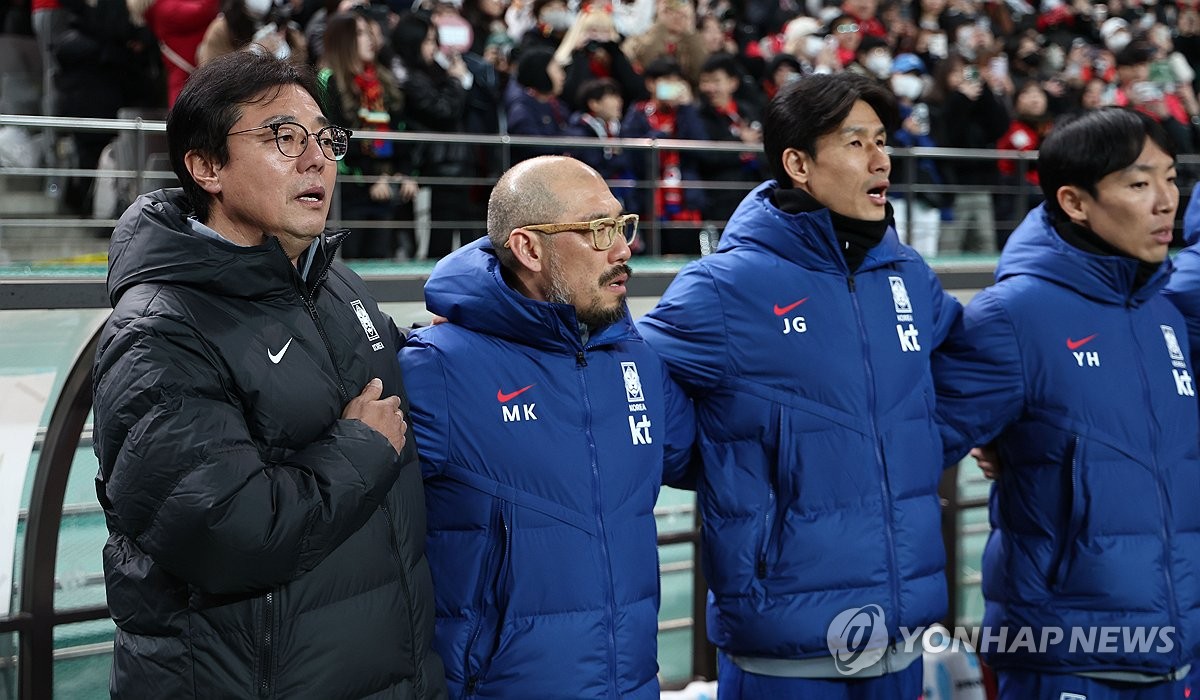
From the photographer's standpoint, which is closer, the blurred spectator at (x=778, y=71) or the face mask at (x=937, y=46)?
the blurred spectator at (x=778, y=71)

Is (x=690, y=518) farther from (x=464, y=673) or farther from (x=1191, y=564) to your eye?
(x=464, y=673)

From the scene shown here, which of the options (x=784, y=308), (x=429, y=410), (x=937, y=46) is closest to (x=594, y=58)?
(x=937, y=46)

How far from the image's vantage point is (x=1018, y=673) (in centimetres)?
388

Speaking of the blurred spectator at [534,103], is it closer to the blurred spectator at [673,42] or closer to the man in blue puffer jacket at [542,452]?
the blurred spectator at [673,42]

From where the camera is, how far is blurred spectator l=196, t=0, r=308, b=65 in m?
6.64

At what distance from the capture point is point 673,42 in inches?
376

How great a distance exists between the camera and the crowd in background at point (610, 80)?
722cm

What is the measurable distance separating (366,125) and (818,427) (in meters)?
4.42

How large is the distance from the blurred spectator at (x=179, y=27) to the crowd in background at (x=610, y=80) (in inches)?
0.4

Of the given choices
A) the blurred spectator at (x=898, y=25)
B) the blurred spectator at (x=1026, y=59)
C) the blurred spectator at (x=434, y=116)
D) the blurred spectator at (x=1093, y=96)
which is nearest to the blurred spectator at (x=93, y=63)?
the blurred spectator at (x=434, y=116)

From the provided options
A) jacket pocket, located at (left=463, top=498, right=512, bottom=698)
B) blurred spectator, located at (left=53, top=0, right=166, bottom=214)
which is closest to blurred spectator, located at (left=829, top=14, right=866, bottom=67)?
blurred spectator, located at (left=53, top=0, right=166, bottom=214)

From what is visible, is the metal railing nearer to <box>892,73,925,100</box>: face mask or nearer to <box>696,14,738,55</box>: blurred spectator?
<box>892,73,925,100</box>: face mask

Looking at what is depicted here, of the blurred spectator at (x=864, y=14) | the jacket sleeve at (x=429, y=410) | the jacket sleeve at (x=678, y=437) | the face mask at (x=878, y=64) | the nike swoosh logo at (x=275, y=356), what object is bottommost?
the jacket sleeve at (x=678, y=437)

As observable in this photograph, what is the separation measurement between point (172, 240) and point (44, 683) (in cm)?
212
